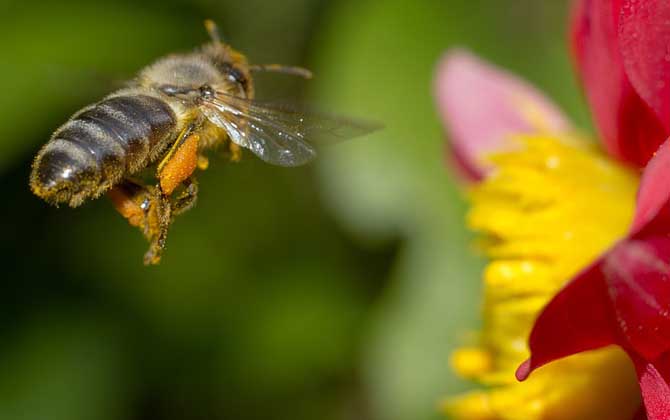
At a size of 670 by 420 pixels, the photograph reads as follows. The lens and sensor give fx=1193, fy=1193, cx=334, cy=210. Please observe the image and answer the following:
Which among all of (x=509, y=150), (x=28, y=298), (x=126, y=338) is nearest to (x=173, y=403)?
(x=126, y=338)

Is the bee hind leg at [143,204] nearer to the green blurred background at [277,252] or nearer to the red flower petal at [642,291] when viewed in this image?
the red flower petal at [642,291]

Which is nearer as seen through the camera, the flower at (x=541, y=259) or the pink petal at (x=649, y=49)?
the pink petal at (x=649, y=49)

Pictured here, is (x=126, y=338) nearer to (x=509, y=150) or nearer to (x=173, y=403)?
(x=173, y=403)

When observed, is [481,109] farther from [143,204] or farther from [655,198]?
[655,198]

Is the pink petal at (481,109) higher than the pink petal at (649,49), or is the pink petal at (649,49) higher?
the pink petal at (649,49)

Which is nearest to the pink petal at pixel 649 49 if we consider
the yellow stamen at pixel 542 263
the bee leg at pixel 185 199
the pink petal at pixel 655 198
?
the pink petal at pixel 655 198

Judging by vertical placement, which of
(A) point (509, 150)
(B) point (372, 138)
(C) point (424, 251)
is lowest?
(C) point (424, 251)

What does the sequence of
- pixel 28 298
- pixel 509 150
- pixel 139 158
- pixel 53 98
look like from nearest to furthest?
pixel 139 158
pixel 509 150
pixel 53 98
pixel 28 298

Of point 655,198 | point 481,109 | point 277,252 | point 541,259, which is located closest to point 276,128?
point 541,259
